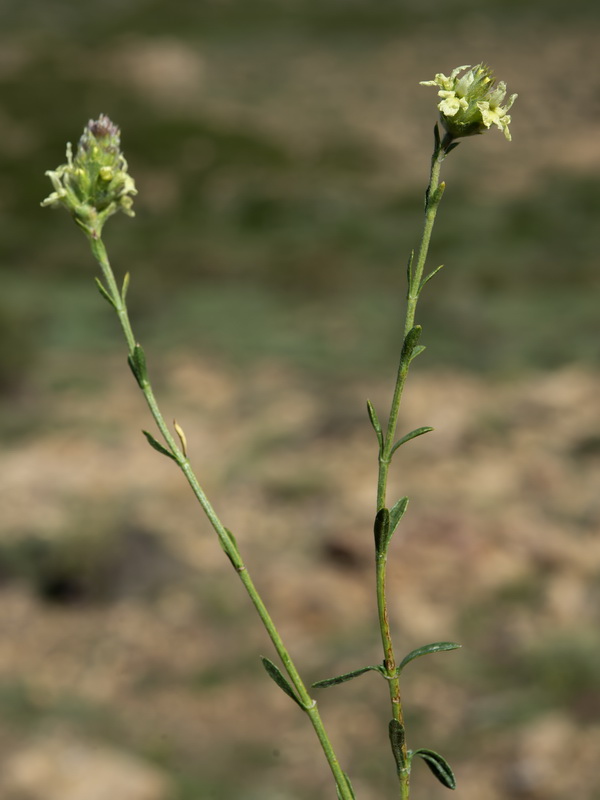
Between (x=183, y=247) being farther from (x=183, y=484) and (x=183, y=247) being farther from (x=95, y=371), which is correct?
(x=183, y=484)

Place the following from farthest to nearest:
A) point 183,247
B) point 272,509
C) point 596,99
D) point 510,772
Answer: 1. point 596,99
2. point 183,247
3. point 272,509
4. point 510,772

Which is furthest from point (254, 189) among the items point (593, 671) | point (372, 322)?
point (593, 671)

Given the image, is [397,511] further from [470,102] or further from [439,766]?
[470,102]

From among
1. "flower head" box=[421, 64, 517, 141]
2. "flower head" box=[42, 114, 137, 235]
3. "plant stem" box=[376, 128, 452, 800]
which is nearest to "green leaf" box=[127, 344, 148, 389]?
"flower head" box=[42, 114, 137, 235]

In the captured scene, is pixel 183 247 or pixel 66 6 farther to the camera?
pixel 66 6

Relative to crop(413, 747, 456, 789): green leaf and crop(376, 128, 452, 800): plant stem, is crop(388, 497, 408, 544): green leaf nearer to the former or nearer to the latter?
crop(376, 128, 452, 800): plant stem

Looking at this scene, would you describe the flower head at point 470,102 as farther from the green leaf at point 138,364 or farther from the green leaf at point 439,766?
the green leaf at point 439,766
